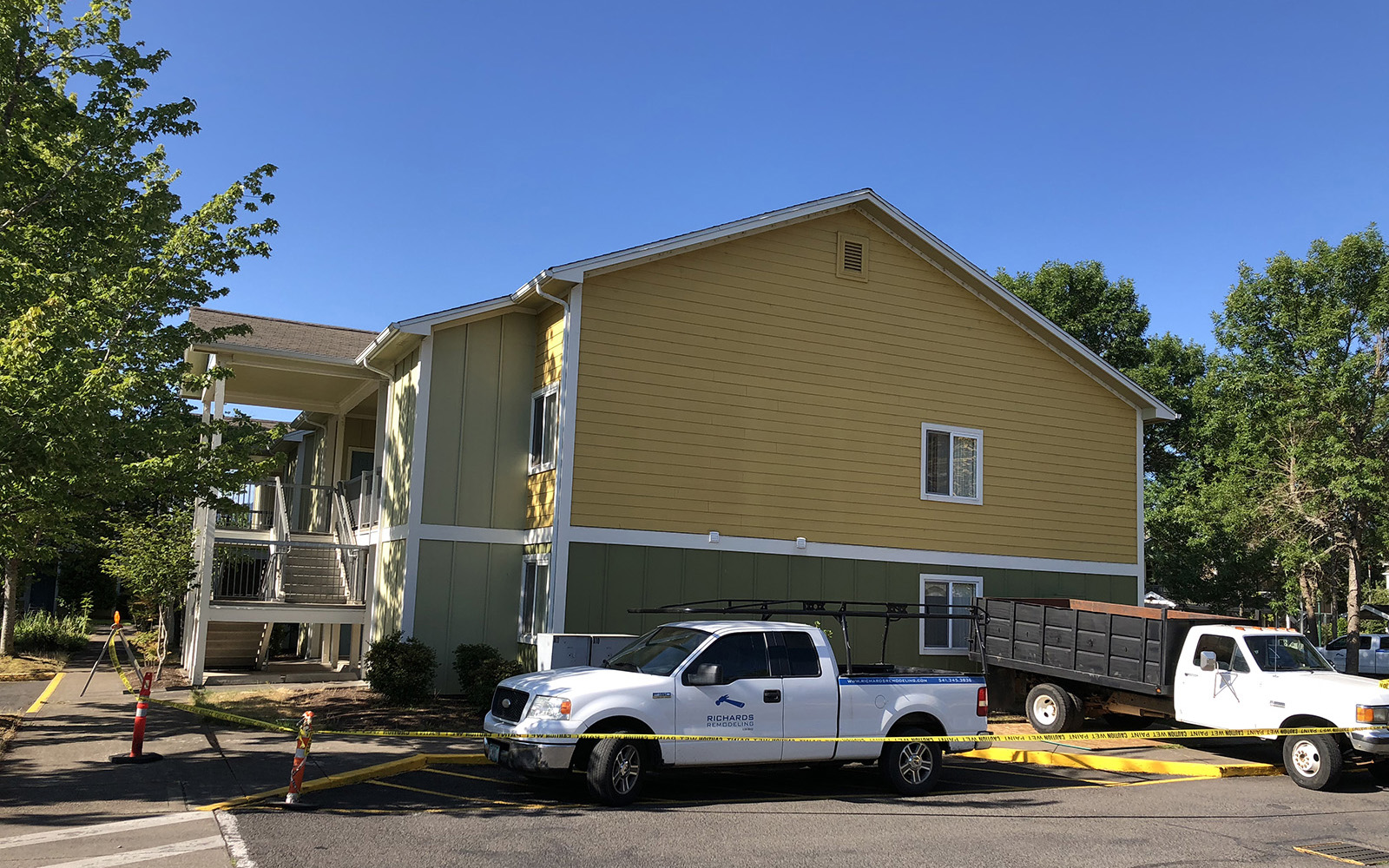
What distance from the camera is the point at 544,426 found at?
57.7 feet

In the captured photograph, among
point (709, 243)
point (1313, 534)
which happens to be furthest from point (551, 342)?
point (1313, 534)

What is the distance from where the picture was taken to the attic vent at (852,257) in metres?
19.0

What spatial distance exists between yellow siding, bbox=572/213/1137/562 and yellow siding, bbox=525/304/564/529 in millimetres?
635

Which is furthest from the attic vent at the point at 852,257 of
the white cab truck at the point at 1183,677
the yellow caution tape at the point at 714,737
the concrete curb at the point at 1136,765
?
the concrete curb at the point at 1136,765

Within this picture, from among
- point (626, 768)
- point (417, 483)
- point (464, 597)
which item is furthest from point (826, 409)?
point (626, 768)

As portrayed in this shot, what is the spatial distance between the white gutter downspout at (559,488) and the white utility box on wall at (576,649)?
2.28m

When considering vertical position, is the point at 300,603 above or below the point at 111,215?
below

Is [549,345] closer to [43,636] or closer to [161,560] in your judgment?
[161,560]

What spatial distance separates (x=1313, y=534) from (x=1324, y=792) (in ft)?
72.9

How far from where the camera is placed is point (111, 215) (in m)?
14.5

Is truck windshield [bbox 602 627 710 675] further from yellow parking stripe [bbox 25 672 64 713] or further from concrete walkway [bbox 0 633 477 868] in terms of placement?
yellow parking stripe [bbox 25 672 64 713]

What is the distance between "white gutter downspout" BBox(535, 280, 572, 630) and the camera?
16109 millimetres

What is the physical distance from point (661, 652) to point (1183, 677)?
743cm

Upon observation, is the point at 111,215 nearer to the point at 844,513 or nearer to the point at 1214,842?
the point at 844,513
